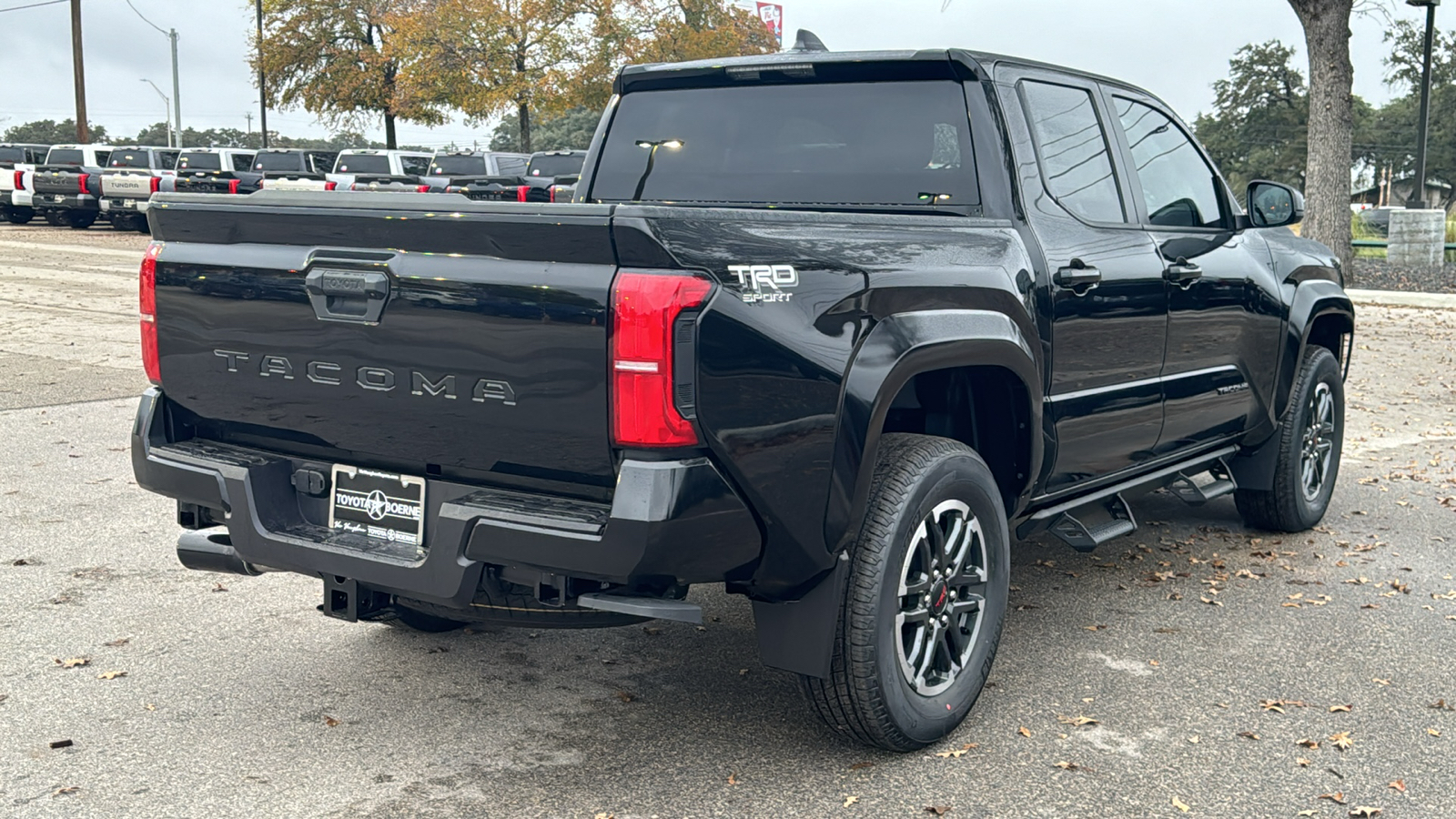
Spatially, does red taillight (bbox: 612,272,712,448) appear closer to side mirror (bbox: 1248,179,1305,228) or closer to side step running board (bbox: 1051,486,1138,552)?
side step running board (bbox: 1051,486,1138,552)

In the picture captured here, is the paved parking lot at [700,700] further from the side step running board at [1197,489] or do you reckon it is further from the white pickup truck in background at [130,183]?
the white pickup truck in background at [130,183]

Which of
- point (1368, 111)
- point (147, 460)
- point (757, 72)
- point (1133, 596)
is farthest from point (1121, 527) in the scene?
point (1368, 111)

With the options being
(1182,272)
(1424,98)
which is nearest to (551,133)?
(1424,98)

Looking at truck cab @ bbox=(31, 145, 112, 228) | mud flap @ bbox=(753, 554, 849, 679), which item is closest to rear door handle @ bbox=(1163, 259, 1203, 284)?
mud flap @ bbox=(753, 554, 849, 679)

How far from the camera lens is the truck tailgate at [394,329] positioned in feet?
10.5

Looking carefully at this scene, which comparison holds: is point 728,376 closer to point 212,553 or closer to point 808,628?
point 808,628

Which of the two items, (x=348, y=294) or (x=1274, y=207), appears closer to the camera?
(x=348, y=294)

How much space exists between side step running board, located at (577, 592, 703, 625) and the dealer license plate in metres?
0.51

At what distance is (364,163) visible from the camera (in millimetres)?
30297

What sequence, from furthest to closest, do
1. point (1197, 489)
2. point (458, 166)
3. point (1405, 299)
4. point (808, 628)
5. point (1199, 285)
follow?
point (458, 166), point (1405, 299), point (1197, 489), point (1199, 285), point (808, 628)

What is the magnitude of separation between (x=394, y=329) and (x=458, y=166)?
88.7 feet

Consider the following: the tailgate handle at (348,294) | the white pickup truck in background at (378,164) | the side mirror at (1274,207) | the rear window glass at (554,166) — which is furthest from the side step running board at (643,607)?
the white pickup truck in background at (378,164)

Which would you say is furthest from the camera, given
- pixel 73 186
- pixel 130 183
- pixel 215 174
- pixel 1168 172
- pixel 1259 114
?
pixel 1259 114

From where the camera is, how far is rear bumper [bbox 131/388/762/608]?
123 inches
